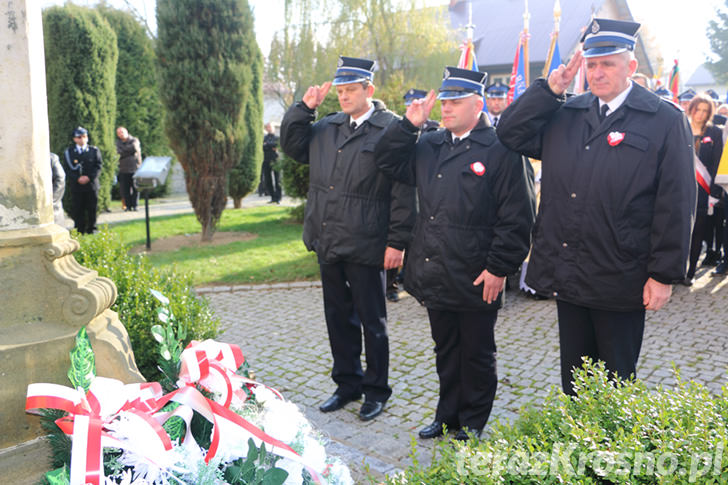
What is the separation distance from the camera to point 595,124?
3162 millimetres

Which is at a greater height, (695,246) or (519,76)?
(519,76)

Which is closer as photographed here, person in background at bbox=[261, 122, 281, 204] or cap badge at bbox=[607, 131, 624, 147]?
cap badge at bbox=[607, 131, 624, 147]

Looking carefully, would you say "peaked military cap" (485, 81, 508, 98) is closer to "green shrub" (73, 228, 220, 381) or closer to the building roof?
"green shrub" (73, 228, 220, 381)

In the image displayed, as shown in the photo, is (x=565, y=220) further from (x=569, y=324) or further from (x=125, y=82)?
(x=125, y=82)

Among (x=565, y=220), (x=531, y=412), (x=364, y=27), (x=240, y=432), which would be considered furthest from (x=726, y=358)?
(x=364, y=27)

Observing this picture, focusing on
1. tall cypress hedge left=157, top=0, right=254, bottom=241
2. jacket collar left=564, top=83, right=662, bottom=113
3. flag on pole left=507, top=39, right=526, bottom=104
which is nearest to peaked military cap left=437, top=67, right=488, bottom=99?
jacket collar left=564, top=83, right=662, bottom=113

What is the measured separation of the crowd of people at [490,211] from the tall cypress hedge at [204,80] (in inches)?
262

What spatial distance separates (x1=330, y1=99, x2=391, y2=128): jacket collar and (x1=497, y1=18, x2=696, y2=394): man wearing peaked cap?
106 centimetres

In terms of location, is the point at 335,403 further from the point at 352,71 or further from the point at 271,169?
the point at 271,169

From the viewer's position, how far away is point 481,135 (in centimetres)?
365

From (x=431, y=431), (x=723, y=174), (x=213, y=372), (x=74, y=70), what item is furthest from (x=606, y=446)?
(x=74, y=70)

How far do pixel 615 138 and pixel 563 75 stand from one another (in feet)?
1.54

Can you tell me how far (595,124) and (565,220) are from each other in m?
0.52

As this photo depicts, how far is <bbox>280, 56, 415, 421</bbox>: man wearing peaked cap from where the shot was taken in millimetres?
4062
